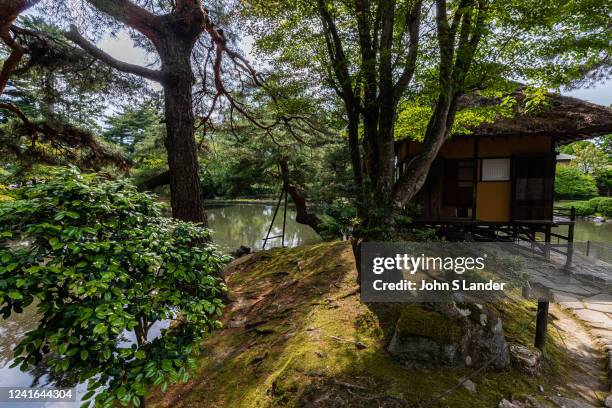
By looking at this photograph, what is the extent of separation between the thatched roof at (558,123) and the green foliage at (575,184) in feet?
73.8

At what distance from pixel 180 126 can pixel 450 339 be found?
15.8 ft

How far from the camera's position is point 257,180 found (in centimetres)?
1019

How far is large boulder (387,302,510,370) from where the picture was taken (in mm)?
2955

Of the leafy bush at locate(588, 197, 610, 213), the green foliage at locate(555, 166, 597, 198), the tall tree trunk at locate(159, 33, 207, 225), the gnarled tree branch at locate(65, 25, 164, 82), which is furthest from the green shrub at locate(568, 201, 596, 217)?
the gnarled tree branch at locate(65, 25, 164, 82)

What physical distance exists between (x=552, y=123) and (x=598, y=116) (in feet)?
3.27

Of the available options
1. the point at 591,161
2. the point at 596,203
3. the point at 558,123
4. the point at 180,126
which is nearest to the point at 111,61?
the point at 180,126

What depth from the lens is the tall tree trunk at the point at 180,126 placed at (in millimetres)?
4805

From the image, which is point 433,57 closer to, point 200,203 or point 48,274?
point 200,203

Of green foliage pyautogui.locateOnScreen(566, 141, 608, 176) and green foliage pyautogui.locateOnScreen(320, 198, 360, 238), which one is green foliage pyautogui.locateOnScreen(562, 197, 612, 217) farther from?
green foliage pyautogui.locateOnScreen(320, 198, 360, 238)

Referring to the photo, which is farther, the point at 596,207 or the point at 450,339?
the point at 596,207

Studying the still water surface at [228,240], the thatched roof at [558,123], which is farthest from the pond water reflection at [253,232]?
the thatched roof at [558,123]

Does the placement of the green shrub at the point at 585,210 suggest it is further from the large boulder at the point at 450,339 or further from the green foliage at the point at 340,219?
the large boulder at the point at 450,339

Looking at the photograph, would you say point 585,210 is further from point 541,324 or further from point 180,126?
point 180,126

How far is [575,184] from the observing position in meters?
24.7
